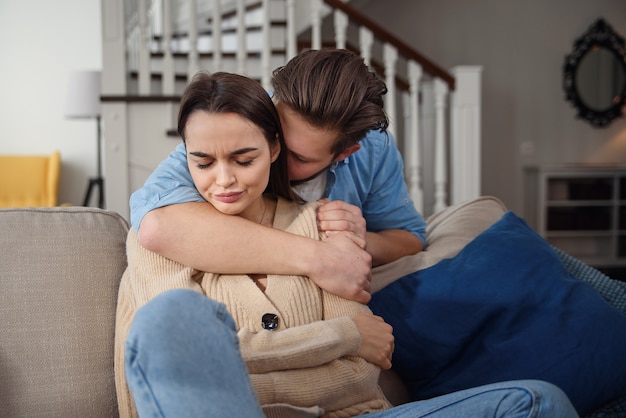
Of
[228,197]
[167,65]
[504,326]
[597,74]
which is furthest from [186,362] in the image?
[597,74]

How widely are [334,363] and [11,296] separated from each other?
1.94 feet

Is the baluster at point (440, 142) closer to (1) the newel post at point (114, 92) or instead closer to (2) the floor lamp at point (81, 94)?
(1) the newel post at point (114, 92)

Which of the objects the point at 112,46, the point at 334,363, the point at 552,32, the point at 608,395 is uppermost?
the point at 552,32

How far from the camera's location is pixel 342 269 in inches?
43.4

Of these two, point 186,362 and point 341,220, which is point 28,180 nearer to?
point 341,220

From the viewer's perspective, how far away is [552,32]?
557 cm

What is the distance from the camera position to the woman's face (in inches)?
40.9

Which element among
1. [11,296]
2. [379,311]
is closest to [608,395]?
[379,311]

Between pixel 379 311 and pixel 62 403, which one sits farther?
pixel 379 311

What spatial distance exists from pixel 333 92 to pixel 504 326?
1.91 feet

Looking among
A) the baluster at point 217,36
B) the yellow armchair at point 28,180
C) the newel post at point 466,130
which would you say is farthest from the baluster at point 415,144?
the yellow armchair at point 28,180

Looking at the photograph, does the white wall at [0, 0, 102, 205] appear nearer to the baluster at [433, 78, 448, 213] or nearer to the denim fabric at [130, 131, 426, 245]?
the baluster at [433, 78, 448, 213]

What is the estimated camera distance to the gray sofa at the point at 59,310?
1129 millimetres

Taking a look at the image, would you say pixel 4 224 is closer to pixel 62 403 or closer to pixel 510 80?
pixel 62 403
